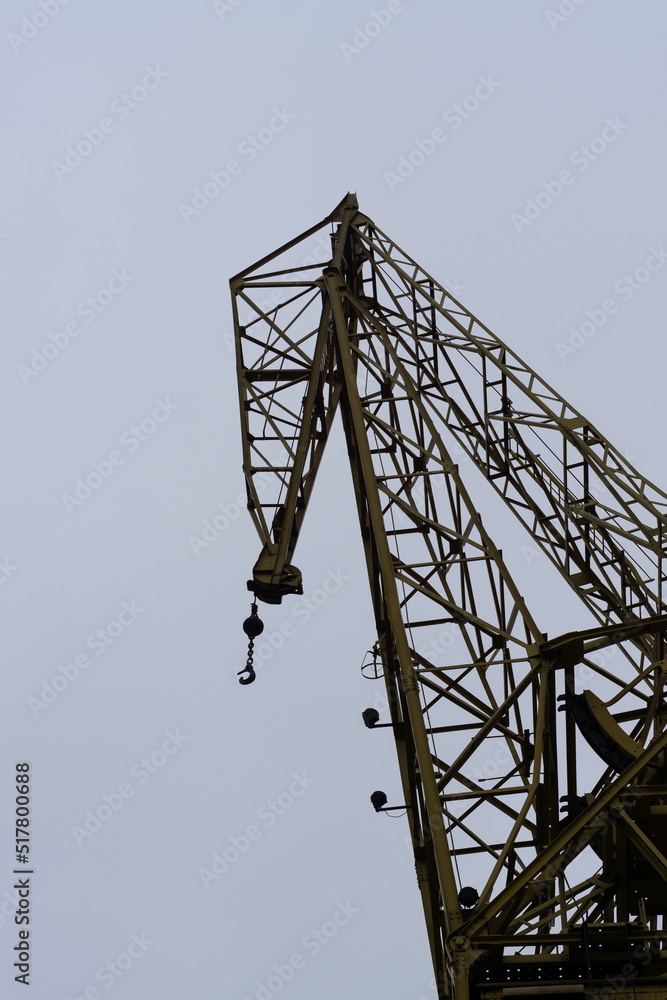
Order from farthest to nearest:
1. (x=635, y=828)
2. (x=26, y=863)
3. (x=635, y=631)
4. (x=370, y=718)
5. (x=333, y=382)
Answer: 1. (x=26, y=863)
2. (x=333, y=382)
3. (x=370, y=718)
4. (x=635, y=631)
5. (x=635, y=828)

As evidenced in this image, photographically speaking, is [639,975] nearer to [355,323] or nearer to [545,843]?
[545,843]

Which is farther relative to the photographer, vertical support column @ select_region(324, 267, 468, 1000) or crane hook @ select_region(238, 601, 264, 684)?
crane hook @ select_region(238, 601, 264, 684)

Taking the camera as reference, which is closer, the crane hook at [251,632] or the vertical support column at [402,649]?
the vertical support column at [402,649]

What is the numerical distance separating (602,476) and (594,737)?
18.1ft

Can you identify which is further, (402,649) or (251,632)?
(251,632)

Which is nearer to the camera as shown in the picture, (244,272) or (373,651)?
(373,651)

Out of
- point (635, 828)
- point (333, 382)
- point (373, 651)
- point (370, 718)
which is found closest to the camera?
point (635, 828)

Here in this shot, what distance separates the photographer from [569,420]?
24797mm

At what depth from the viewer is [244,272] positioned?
91.3ft

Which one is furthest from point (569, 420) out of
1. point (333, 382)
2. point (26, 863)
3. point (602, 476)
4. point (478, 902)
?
point (26, 863)

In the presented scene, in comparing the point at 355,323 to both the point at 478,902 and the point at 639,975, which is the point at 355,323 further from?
the point at 639,975

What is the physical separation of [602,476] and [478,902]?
827cm

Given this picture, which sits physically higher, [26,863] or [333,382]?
[333,382]

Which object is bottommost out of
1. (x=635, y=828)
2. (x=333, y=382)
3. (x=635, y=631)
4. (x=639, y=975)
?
(x=639, y=975)
